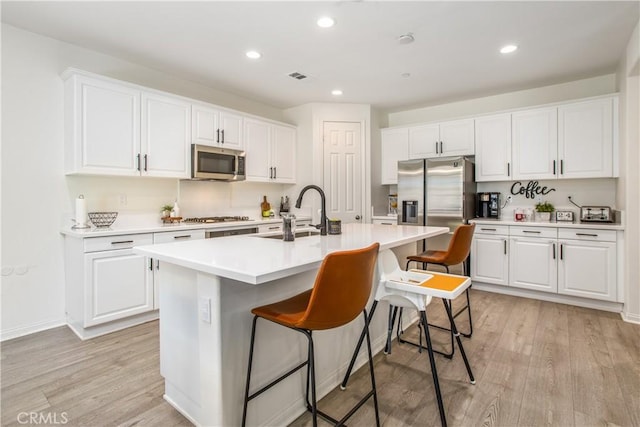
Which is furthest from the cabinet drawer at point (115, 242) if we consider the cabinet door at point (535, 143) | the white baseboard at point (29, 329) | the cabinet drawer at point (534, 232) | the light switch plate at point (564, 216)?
the light switch plate at point (564, 216)

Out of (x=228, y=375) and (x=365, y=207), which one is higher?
(x=365, y=207)

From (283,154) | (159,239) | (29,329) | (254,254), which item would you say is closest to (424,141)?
(283,154)

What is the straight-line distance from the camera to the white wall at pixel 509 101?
150 inches

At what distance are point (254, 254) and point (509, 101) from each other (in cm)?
441

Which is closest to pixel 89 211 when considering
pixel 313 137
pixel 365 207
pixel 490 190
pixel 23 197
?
pixel 23 197

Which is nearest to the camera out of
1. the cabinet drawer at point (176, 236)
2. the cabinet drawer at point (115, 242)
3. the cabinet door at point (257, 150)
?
the cabinet drawer at point (115, 242)

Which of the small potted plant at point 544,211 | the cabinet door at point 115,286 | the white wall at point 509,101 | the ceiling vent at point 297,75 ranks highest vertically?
the ceiling vent at point 297,75

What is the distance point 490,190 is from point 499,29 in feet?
7.57

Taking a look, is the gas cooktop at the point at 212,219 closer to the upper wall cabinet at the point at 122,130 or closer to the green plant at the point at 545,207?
the upper wall cabinet at the point at 122,130

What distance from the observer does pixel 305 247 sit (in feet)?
5.80

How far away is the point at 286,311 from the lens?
4.65 feet

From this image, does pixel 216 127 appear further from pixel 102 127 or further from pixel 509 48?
pixel 509 48

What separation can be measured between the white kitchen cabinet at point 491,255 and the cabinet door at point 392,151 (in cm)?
151

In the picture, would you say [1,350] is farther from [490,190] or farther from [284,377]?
[490,190]
